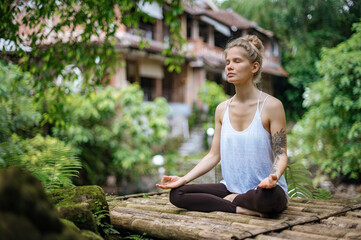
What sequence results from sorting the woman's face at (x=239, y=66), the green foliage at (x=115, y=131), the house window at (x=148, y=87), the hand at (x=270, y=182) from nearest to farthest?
the hand at (x=270, y=182) → the woman's face at (x=239, y=66) → the green foliage at (x=115, y=131) → the house window at (x=148, y=87)

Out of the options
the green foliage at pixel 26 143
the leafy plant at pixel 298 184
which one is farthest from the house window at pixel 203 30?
the leafy plant at pixel 298 184

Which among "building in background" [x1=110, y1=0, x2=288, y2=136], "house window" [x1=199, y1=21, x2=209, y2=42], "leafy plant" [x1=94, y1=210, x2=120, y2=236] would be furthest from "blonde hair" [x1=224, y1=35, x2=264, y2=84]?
"house window" [x1=199, y1=21, x2=209, y2=42]

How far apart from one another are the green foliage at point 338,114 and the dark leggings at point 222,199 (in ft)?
16.1

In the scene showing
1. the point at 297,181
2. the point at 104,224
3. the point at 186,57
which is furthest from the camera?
the point at 186,57

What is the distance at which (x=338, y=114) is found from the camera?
7.66m

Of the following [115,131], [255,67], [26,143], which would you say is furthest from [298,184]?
[115,131]

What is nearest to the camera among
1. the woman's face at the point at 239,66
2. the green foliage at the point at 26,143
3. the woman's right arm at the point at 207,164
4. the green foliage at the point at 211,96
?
the woman's face at the point at 239,66

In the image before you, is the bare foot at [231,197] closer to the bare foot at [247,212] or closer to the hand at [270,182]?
the bare foot at [247,212]

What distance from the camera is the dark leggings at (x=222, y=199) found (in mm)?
2627

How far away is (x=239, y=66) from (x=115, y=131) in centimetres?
786

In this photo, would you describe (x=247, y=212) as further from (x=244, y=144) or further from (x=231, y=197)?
(x=244, y=144)

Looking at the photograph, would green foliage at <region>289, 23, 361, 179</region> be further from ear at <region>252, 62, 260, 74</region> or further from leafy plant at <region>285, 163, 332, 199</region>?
ear at <region>252, 62, 260, 74</region>

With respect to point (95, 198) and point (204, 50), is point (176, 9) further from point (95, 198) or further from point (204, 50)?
point (204, 50)

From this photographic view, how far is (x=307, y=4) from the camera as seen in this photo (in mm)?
14289
